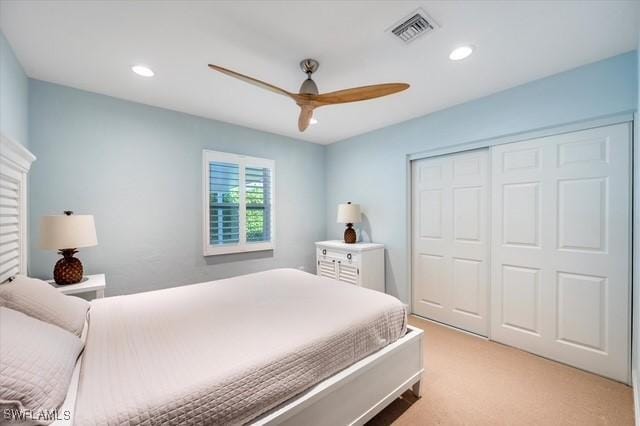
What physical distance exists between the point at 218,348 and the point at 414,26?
2138 millimetres

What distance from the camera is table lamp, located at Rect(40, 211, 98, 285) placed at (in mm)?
2029

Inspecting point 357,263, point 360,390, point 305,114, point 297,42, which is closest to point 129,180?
point 305,114

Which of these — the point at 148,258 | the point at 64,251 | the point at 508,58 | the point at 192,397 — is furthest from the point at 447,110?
the point at 64,251

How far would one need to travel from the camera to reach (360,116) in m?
3.19

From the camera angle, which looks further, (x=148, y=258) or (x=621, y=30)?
(x=148, y=258)

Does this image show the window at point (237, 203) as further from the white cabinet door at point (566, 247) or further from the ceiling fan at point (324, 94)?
the white cabinet door at point (566, 247)

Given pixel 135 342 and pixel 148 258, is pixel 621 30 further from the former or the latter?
pixel 148 258

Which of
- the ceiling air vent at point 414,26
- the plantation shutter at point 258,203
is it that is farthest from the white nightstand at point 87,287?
the ceiling air vent at point 414,26

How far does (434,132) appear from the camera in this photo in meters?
3.05

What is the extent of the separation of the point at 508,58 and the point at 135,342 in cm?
304

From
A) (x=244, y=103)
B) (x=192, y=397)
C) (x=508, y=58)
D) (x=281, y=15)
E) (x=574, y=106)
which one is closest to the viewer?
(x=192, y=397)

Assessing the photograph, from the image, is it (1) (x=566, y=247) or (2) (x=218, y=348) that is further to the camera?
(1) (x=566, y=247)

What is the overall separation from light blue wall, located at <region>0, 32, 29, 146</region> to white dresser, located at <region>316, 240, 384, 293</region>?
3107mm

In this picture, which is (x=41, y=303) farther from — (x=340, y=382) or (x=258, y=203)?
(x=258, y=203)
